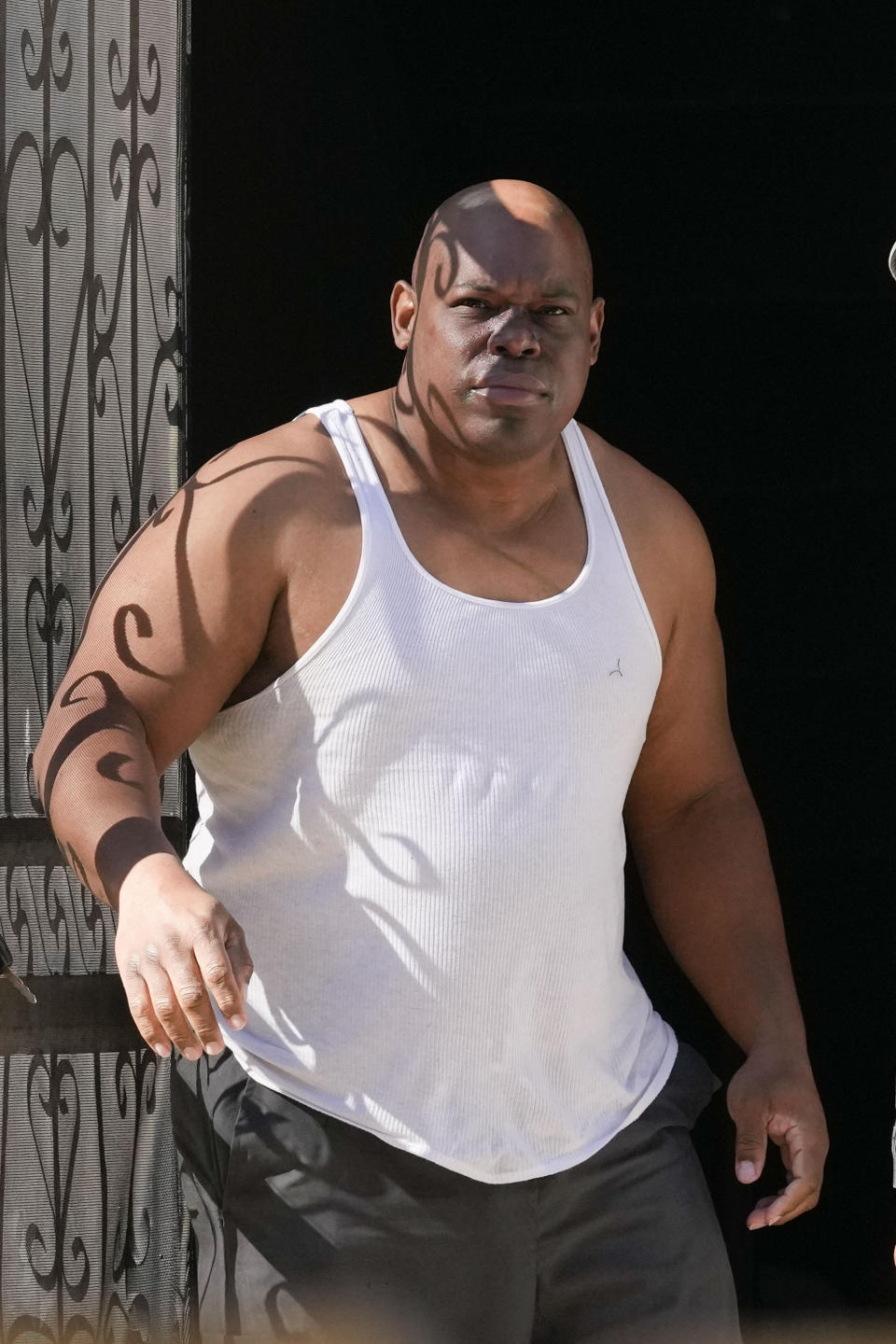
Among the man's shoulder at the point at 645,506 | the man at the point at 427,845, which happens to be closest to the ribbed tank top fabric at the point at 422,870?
the man at the point at 427,845

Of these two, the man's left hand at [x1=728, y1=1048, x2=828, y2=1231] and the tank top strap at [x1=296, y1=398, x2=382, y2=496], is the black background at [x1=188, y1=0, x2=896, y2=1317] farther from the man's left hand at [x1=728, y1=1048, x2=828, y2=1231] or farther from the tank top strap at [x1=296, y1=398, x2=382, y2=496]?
the man's left hand at [x1=728, y1=1048, x2=828, y2=1231]

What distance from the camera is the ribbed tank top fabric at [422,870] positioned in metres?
1.87

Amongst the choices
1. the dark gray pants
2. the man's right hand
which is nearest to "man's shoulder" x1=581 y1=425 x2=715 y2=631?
the dark gray pants

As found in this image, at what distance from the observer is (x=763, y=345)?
14.6 feet

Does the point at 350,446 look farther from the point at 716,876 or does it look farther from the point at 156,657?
the point at 716,876

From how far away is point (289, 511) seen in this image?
1.91 m

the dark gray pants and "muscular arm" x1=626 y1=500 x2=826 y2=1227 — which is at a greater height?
"muscular arm" x1=626 y1=500 x2=826 y2=1227

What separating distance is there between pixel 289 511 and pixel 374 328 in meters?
2.31

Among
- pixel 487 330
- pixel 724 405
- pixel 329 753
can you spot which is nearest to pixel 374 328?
pixel 724 405

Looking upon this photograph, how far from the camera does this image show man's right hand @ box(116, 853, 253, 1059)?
4.82 ft

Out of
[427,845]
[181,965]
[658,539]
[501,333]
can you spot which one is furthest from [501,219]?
[181,965]

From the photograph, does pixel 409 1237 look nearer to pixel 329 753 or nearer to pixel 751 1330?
pixel 329 753

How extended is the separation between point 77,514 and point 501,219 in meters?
0.68

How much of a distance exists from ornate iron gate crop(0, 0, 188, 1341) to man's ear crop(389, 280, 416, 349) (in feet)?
1.29
